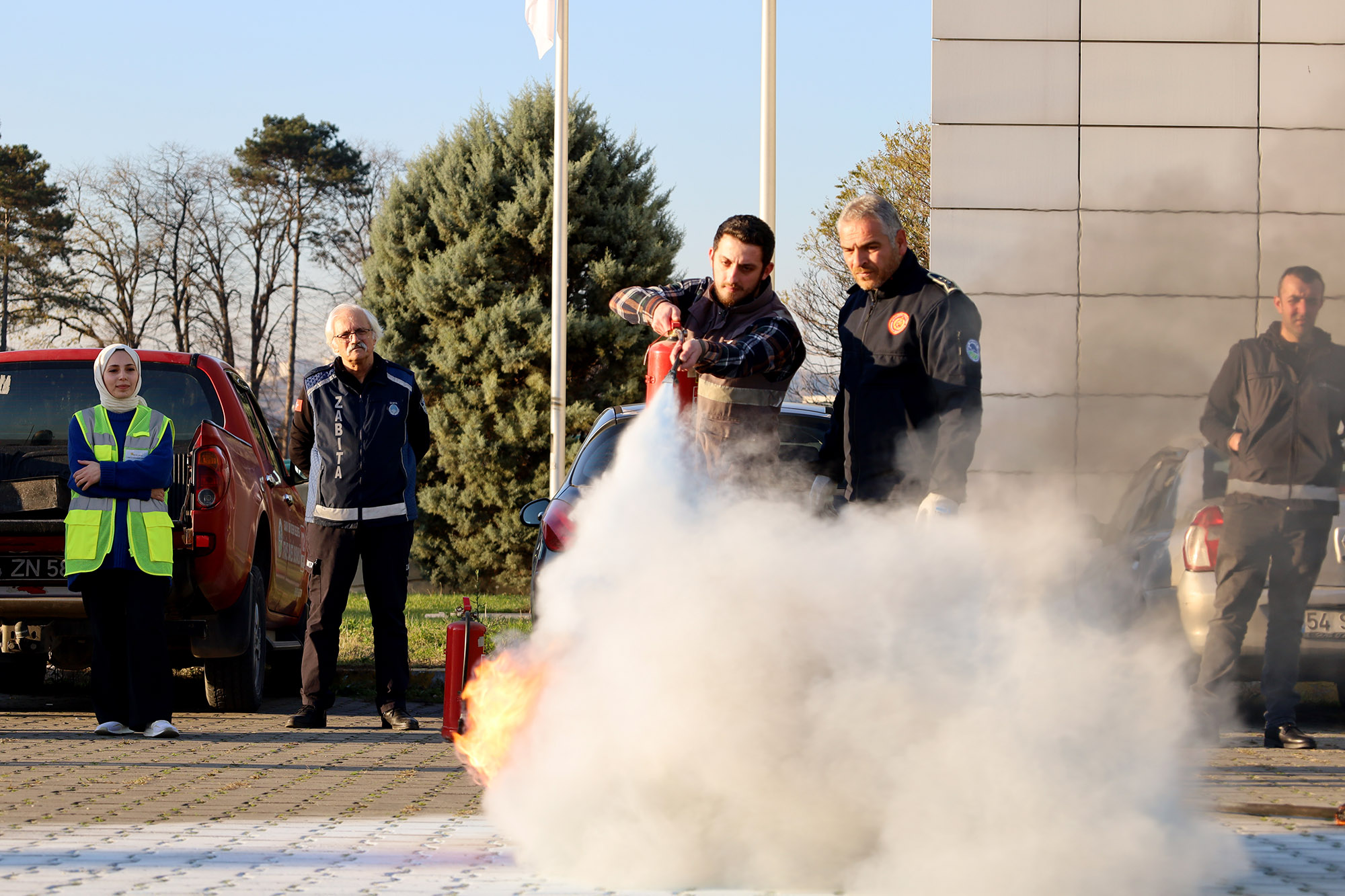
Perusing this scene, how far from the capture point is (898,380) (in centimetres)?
462

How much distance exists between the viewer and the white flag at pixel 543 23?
1736cm

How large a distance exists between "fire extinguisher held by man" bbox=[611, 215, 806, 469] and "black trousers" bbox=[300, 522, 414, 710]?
3015 millimetres

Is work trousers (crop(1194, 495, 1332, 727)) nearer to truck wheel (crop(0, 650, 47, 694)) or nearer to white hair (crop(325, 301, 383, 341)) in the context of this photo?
white hair (crop(325, 301, 383, 341))

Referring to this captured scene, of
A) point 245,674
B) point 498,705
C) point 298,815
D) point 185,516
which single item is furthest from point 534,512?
point 498,705

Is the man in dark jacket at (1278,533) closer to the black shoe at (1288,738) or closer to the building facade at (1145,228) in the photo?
the black shoe at (1288,738)

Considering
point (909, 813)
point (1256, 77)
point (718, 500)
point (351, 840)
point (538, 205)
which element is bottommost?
point (351, 840)

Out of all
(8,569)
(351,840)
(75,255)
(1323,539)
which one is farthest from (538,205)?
(75,255)

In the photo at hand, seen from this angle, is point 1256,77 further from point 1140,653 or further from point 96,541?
point 96,541

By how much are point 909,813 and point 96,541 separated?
16.5 ft

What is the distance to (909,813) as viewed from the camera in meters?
3.72

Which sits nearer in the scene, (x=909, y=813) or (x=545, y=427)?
(x=909, y=813)

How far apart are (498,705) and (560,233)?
13.2 meters

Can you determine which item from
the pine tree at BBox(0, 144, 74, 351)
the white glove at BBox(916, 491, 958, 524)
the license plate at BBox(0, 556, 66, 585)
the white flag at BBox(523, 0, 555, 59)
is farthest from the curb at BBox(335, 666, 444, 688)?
the pine tree at BBox(0, 144, 74, 351)

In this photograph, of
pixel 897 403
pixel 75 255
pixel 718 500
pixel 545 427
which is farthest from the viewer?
pixel 75 255
